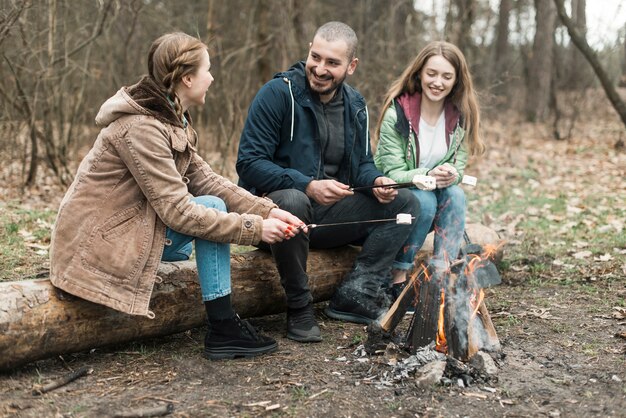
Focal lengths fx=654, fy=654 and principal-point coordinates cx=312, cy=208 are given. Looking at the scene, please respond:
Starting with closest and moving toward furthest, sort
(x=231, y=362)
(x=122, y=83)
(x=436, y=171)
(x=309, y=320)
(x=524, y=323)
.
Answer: (x=231, y=362) < (x=309, y=320) < (x=524, y=323) < (x=436, y=171) < (x=122, y=83)

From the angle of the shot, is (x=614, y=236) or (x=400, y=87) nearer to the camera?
Answer: (x=400, y=87)

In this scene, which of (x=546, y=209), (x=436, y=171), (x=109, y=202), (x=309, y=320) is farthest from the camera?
(x=546, y=209)

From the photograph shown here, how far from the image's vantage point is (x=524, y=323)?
4074mm

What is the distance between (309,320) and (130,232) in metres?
1.20

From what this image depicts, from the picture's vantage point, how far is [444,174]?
4.35 m

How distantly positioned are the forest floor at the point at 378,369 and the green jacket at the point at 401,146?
104 cm

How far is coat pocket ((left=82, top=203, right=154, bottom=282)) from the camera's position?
10.2 feet

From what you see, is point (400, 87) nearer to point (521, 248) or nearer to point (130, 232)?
point (521, 248)

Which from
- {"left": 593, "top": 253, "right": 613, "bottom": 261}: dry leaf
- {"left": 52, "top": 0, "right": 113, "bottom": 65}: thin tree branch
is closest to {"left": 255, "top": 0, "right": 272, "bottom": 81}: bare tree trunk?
{"left": 52, "top": 0, "right": 113, "bottom": 65}: thin tree branch

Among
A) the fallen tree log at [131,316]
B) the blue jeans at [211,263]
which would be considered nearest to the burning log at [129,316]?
the fallen tree log at [131,316]

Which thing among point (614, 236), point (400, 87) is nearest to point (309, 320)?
point (400, 87)

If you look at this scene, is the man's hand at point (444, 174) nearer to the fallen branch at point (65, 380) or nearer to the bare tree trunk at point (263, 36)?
the fallen branch at point (65, 380)

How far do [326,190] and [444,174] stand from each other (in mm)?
892

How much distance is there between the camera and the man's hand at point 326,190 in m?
3.95
